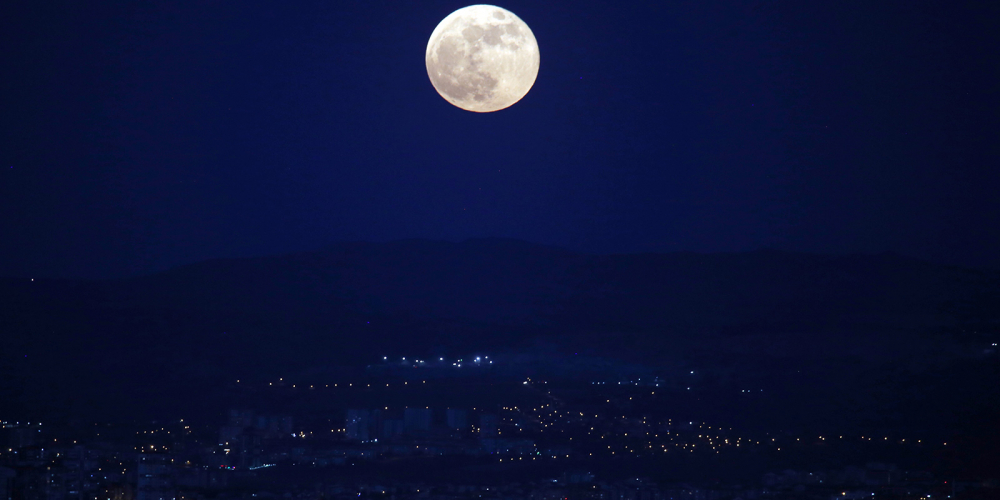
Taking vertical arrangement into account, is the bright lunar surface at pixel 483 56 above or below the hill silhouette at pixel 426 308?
above

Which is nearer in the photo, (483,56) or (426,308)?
(483,56)

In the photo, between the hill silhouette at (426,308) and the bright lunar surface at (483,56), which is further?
the hill silhouette at (426,308)

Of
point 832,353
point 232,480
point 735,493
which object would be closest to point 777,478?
point 735,493

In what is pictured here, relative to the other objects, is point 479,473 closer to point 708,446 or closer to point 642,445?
point 642,445

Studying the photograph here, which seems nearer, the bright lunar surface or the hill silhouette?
the bright lunar surface

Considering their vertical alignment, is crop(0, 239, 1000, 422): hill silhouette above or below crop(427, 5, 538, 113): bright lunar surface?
below

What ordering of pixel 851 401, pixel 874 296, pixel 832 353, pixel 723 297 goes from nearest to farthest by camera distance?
pixel 851 401
pixel 832 353
pixel 874 296
pixel 723 297

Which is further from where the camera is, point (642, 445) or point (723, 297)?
point (723, 297)

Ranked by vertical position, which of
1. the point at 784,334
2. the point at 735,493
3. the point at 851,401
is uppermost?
the point at 784,334
